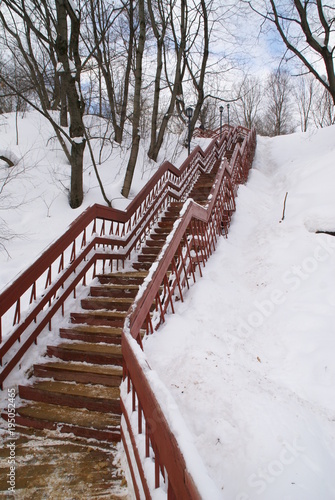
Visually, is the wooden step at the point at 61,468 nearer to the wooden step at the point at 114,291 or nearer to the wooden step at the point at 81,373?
the wooden step at the point at 81,373

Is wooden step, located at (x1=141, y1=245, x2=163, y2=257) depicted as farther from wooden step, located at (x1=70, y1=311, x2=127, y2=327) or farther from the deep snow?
wooden step, located at (x1=70, y1=311, x2=127, y2=327)

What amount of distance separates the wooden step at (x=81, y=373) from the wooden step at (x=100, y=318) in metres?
0.64

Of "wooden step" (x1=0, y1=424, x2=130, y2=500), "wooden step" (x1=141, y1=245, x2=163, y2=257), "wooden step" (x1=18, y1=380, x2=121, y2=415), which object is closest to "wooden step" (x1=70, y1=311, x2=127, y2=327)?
"wooden step" (x1=18, y1=380, x2=121, y2=415)

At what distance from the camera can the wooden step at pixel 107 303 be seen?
4.28 meters

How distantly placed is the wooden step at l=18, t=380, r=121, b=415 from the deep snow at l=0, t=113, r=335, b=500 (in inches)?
20.5

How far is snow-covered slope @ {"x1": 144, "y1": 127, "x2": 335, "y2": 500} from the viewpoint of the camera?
2.11m

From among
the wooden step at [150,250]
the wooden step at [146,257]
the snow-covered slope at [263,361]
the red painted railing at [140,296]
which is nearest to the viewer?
the red painted railing at [140,296]

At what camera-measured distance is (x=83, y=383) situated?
10.7 ft

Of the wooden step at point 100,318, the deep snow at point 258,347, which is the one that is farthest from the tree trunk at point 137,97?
the wooden step at point 100,318

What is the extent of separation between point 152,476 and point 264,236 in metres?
5.90

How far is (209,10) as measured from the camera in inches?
564

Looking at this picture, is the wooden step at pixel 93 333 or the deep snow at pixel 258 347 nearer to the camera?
the deep snow at pixel 258 347

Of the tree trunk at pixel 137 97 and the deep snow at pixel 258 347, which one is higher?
the tree trunk at pixel 137 97

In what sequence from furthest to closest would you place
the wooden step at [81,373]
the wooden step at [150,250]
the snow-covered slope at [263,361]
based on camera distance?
the wooden step at [150,250], the wooden step at [81,373], the snow-covered slope at [263,361]
